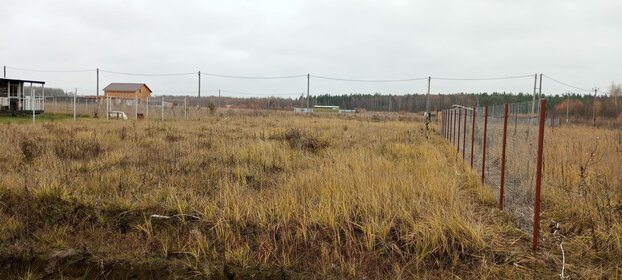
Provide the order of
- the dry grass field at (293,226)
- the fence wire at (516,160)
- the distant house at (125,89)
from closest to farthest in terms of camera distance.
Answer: the dry grass field at (293,226), the fence wire at (516,160), the distant house at (125,89)

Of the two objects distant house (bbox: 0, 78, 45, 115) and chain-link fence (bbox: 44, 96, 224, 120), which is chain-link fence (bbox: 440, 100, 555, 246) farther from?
distant house (bbox: 0, 78, 45, 115)

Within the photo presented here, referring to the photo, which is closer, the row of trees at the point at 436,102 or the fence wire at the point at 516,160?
the fence wire at the point at 516,160

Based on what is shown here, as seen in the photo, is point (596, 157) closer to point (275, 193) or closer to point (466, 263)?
point (466, 263)

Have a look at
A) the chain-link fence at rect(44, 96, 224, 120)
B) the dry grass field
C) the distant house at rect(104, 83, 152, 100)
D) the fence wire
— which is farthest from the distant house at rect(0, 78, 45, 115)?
the distant house at rect(104, 83, 152, 100)

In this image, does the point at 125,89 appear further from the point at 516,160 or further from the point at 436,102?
the point at 516,160

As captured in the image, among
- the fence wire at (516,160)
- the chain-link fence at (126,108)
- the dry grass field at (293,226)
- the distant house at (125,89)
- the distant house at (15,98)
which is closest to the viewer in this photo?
the dry grass field at (293,226)

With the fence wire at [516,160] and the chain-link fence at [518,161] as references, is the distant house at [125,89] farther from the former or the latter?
the chain-link fence at [518,161]

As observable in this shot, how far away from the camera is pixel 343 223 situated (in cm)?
442

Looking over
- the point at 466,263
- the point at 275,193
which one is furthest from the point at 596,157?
the point at 275,193

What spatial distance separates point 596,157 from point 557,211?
346cm

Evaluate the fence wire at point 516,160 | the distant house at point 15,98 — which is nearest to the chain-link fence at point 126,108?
the distant house at point 15,98

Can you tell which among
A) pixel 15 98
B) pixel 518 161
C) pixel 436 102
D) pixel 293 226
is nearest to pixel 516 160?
pixel 518 161

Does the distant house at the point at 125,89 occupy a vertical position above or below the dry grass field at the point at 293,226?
above

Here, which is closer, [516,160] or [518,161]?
[518,161]
